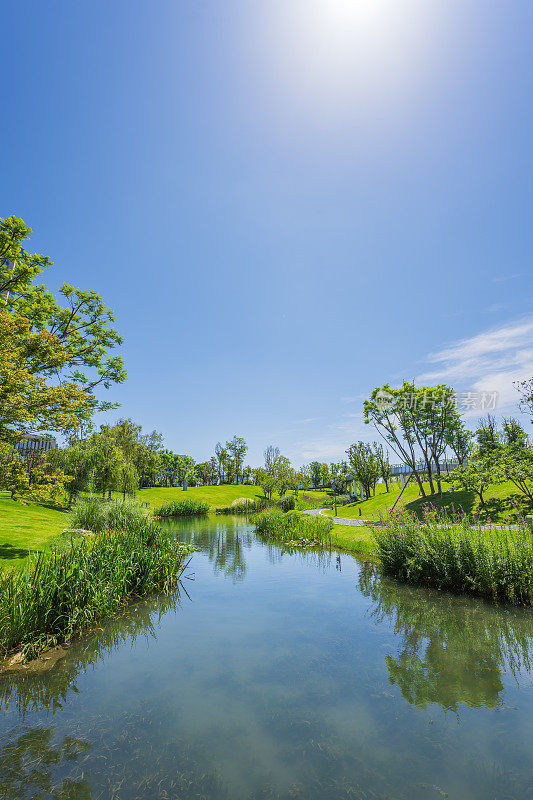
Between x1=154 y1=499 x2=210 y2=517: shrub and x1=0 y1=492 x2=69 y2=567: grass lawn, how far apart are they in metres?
15.1

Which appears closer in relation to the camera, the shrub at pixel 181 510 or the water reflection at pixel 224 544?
the water reflection at pixel 224 544

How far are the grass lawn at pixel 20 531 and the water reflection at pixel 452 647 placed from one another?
421 inches

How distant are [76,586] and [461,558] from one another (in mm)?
10997

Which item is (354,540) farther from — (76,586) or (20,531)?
(20,531)

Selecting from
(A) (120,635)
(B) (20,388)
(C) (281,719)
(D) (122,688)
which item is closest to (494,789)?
(C) (281,719)

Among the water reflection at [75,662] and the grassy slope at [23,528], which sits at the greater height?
the grassy slope at [23,528]

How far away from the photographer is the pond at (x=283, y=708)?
12.9 ft

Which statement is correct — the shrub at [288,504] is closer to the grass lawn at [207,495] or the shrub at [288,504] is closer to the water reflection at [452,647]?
the grass lawn at [207,495]

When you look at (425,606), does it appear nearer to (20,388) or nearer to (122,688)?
(122,688)

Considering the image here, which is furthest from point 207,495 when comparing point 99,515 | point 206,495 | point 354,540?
point 354,540

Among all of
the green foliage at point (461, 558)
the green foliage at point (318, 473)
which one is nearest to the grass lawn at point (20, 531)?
the green foliage at point (461, 558)

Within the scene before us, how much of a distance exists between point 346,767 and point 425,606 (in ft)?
23.0

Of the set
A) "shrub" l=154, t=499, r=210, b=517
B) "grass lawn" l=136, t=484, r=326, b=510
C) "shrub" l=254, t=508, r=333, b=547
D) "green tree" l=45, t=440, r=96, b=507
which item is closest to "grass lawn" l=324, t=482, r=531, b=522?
"shrub" l=254, t=508, r=333, b=547

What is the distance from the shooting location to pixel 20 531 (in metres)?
14.6
